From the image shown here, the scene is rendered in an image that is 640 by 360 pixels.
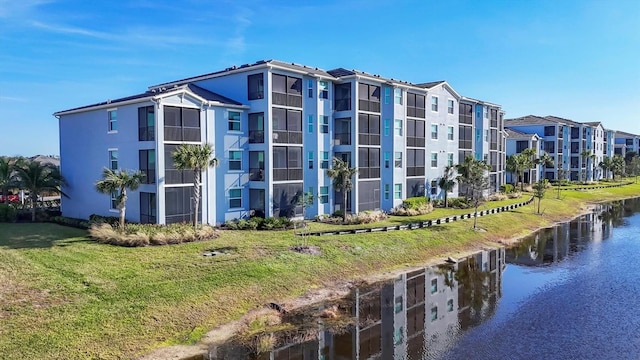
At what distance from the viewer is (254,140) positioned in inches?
1548

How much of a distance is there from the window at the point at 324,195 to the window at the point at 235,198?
27.1 feet

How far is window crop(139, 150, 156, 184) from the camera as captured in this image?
33844 millimetres

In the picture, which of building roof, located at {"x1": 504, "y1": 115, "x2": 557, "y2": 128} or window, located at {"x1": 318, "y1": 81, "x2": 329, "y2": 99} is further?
building roof, located at {"x1": 504, "y1": 115, "x2": 557, "y2": 128}

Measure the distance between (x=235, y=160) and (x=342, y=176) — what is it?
390 inches

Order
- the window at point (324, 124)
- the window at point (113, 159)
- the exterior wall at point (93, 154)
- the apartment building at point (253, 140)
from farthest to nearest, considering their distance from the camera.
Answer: the window at point (324, 124) < the window at point (113, 159) < the exterior wall at point (93, 154) < the apartment building at point (253, 140)

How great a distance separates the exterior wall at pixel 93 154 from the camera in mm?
35312

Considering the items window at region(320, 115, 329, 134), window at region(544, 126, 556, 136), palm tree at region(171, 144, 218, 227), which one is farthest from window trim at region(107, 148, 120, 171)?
window at region(544, 126, 556, 136)

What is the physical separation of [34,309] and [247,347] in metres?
9.85

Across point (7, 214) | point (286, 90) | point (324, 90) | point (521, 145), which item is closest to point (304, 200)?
point (286, 90)

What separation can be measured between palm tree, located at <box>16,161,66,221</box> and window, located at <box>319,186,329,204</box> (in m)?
23.9

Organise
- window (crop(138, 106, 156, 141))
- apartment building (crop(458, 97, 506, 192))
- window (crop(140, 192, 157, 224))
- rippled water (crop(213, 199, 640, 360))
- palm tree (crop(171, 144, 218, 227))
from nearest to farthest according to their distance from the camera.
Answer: rippled water (crop(213, 199, 640, 360))
palm tree (crop(171, 144, 218, 227))
window (crop(138, 106, 156, 141))
window (crop(140, 192, 157, 224))
apartment building (crop(458, 97, 506, 192))

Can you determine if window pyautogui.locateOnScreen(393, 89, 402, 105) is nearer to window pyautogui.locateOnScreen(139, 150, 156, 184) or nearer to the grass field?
the grass field

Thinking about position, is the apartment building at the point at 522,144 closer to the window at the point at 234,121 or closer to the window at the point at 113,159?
the window at the point at 234,121

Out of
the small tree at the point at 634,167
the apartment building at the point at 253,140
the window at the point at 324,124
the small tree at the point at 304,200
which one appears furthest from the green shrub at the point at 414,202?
the small tree at the point at 634,167
